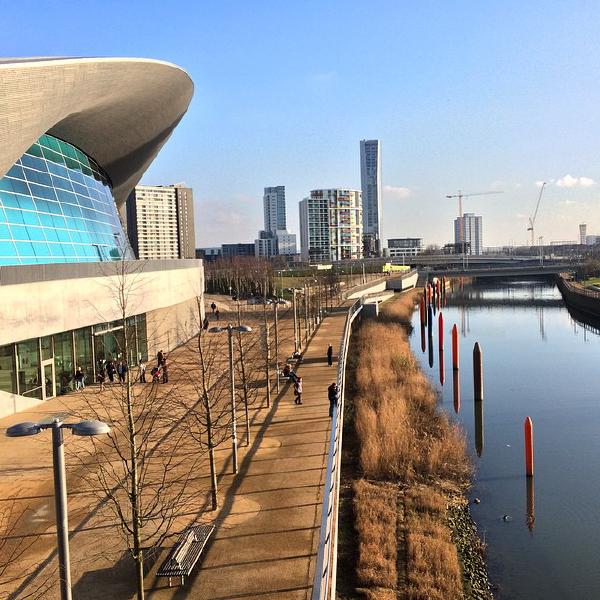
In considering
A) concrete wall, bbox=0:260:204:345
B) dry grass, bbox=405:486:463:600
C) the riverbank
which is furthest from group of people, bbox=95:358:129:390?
dry grass, bbox=405:486:463:600

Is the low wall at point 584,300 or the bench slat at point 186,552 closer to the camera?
the bench slat at point 186,552

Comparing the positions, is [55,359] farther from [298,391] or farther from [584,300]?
Answer: [584,300]

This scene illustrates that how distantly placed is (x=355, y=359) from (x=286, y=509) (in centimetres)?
2348

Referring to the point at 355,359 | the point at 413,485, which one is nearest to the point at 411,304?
the point at 355,359

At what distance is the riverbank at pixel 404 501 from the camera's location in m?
12.4

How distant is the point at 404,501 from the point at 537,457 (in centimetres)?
781

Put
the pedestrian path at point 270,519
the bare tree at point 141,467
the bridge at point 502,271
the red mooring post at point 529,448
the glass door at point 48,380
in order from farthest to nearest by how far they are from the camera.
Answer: the bridge at point 502,271 < the glass door at point 48,380 < the red mooring post at point 529,448 < the pedestrian path at point 270,519 < the bare tree at point 141,467

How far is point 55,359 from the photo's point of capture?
78.9ft

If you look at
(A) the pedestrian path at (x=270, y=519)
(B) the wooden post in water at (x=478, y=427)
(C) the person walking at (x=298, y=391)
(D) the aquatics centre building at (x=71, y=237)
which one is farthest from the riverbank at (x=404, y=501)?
(D) the aquatics centre building at (x=71, y=237)

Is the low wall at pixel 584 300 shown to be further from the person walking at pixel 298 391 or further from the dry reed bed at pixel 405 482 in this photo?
the person walking at pixel 298 391

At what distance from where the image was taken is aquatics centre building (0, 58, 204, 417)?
21359mm

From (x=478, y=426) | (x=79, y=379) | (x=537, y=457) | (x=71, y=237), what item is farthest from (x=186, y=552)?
(x=71, y=237)

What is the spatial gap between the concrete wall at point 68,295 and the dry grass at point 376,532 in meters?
8.27

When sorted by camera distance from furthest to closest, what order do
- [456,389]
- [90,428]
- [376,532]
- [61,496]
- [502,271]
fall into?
[502,271]
[456,389]
[376,532]
[90,428]
[61,496]
